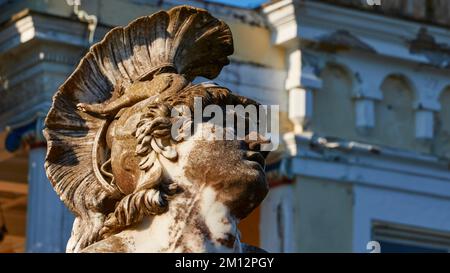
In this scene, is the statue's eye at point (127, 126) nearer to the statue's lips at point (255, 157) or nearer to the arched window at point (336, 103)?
the statue's lips at point (255, 157)

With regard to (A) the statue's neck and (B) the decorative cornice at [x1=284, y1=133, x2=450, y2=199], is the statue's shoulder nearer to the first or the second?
(A) the statue's neck

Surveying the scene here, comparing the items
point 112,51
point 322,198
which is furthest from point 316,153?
point 112,51

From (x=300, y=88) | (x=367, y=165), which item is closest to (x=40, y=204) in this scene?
(x=300, y=88)

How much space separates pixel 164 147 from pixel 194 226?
16 centimetres

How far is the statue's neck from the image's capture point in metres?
4.46

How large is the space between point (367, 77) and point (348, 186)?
0.99 meters

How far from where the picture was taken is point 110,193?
4660mm

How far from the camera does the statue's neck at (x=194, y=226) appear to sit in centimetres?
446

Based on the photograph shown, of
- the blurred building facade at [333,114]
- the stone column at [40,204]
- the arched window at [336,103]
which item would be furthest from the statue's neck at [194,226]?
the arched window at [336,103]

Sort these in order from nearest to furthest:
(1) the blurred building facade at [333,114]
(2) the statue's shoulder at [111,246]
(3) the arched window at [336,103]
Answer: (2) the statue's shoulder at [111,246] → (1) the blurred building facade at [333,114] → (3) the arched window at [336,103]

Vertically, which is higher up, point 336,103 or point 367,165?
point 336,103

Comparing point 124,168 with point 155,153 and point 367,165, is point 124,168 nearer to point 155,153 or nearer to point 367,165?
point 155,153

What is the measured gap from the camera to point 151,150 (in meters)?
4.55
